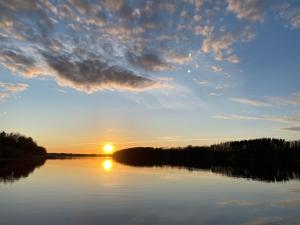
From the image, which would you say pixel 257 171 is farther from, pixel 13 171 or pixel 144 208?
pixel 144 208

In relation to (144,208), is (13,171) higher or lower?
higher

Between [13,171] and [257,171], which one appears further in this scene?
[257,171]

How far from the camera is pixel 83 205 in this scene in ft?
100

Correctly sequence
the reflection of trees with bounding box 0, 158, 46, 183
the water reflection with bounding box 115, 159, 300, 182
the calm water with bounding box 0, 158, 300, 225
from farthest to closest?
the water reflection with bounding box 115, 159, 300, 182 → the reflection of trees with bounding box 0, 158, 46, 183 → the calm water with bounding box 0, 158, 300, 225

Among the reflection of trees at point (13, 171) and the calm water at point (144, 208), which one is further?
the reflection of trees at point (13, 171)

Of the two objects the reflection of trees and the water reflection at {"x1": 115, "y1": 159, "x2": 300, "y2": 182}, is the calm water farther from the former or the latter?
the water reflection at {"x1": 115, "y1": 159, "x2": 300, "y2": 182}

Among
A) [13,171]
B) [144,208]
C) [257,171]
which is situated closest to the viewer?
[144,208]

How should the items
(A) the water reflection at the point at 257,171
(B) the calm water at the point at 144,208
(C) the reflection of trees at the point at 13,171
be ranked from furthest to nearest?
(A) the water reflection at the point at 257,171 → (C) the reflection of trees at the point at 13,171 → (B) the calm water at the point at 144,208

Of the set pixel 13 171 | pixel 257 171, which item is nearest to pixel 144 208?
pixel 13 171

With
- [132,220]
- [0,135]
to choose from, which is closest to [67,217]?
[132,220]

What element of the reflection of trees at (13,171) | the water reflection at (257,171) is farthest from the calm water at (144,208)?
the water reflection at (257,171)

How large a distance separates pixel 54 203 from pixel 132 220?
9.88 meters

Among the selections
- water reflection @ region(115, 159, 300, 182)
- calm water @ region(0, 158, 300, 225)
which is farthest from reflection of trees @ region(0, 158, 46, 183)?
water reflection @ region(115, 159, 300, 182)

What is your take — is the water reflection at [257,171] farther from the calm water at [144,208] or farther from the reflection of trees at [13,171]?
the reflection of trees at [13,171]
